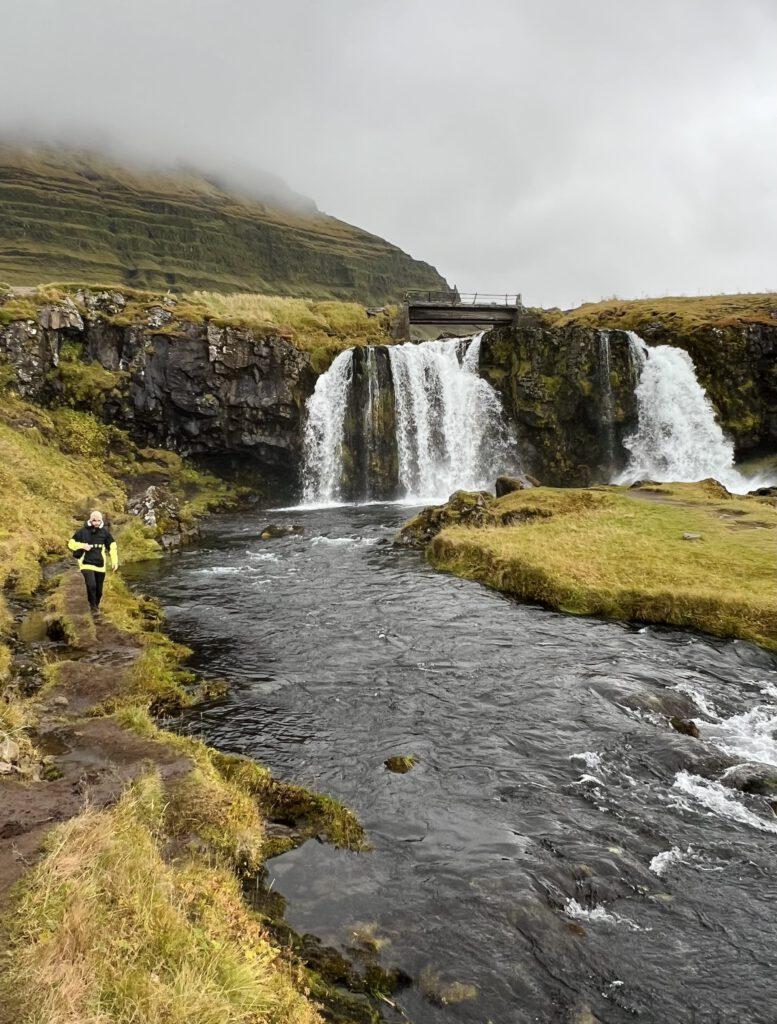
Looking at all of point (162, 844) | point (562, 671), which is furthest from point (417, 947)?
point (562, 671)

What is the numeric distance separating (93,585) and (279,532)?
1877 cm

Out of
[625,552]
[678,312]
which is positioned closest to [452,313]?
[678,312]

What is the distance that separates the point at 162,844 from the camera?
7.23 meters

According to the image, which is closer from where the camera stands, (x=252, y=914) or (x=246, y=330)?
(x=252, y=914)

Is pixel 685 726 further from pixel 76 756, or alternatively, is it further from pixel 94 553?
pixel 94 553

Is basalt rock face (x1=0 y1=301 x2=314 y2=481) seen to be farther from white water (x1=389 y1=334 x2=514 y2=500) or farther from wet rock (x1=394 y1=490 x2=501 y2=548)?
wet rock (x1=394 y1=490 x2=501 y2=548)

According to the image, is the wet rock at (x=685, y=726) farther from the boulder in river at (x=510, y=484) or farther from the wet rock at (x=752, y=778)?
the boulder in river at (x=510, y=484)

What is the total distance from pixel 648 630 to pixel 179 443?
41.1 m

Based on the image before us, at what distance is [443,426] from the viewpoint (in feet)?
170

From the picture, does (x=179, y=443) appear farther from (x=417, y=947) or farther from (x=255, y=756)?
(x=417, y=947)

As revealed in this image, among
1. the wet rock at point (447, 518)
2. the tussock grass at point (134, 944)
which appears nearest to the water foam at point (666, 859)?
the tussock grass at point (134, 944)

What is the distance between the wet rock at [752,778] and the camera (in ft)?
32.6

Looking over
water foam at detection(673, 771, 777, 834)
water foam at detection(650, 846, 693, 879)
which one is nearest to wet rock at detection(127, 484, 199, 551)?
water foam at detection(673, 771, 777, 834)

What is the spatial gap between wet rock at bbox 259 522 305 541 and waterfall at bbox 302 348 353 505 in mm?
14363
